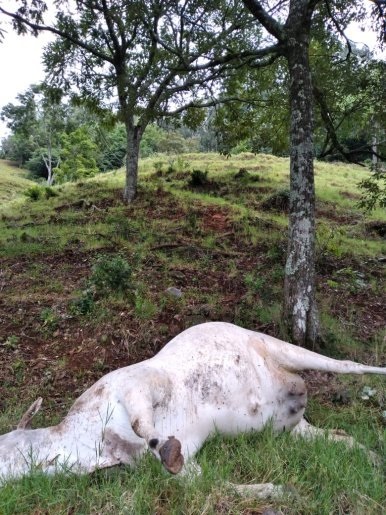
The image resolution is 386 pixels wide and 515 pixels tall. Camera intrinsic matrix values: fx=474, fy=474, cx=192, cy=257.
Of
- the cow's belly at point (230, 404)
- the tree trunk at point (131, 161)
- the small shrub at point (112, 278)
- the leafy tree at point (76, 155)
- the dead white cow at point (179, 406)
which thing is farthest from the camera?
the leafy tree at point (76, 155)

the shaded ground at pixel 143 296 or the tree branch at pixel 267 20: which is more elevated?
the tree branch at pixel 267 20

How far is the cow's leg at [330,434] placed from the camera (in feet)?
9.84

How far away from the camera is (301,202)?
5492mm

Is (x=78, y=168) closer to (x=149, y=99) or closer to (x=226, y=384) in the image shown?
(x=149, y=99)

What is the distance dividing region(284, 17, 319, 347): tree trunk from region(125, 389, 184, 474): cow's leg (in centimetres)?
318

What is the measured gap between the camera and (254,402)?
308 cm

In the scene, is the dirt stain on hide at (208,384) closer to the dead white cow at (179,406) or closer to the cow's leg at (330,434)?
the dead white cow at (179,406)

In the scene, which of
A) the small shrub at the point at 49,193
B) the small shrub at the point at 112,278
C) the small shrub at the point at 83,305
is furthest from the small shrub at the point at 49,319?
the small shrub at the point at 49,193

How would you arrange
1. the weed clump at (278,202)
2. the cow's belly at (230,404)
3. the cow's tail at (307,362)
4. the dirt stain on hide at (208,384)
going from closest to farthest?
the cow's belly at (230,404) → the dirt stain on hide at (208,384) → the cow's tail at (307,362) → the weed clump at (278,202)

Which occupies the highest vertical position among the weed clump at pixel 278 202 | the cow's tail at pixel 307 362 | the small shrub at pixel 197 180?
the small shrub at pixel 197 180

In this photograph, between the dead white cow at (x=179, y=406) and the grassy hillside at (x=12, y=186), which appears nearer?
the dead white cow at (x=179, y=406)

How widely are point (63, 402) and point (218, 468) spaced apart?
239cm

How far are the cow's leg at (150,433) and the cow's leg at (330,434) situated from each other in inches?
47.8

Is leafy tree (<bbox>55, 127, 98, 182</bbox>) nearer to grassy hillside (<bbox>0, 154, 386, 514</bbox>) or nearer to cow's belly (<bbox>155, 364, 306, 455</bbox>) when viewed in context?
grassy hillside (<bbox>0, 154, 386, 514</bbox>)
